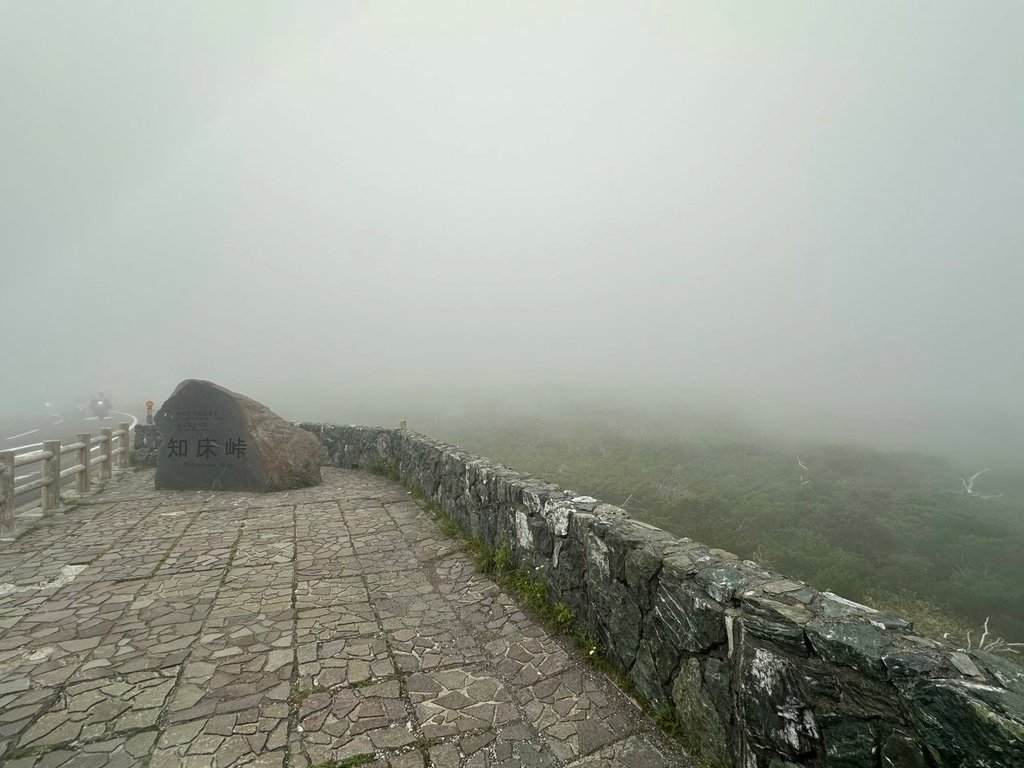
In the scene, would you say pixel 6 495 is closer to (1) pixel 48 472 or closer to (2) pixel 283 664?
(1) pixel 48 472

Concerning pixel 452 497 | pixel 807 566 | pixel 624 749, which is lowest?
pixel 807 566

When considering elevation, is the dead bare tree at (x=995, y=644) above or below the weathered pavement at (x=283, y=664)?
below

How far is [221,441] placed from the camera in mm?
10992

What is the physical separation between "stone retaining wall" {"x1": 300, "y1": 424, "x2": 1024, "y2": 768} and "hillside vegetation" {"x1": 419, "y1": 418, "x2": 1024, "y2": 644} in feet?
21.1

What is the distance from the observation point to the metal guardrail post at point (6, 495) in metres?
7.41

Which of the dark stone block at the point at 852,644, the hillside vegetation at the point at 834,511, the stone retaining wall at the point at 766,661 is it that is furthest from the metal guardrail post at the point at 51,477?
the hillside vegetation at the point at 834,511

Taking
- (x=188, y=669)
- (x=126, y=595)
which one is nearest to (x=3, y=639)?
(x=126, y=595)

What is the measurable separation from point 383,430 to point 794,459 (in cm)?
1690

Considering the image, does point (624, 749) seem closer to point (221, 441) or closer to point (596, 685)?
point (596, 685)

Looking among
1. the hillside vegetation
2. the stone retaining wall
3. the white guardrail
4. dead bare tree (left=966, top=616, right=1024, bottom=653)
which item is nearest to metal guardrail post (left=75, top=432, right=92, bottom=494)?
the white guardrail

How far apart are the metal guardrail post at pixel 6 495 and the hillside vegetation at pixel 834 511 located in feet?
42.4

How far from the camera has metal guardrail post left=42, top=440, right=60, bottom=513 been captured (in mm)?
8539

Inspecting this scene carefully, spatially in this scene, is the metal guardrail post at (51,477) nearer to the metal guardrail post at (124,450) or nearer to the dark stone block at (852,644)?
the metal guardrail post at (124,450)

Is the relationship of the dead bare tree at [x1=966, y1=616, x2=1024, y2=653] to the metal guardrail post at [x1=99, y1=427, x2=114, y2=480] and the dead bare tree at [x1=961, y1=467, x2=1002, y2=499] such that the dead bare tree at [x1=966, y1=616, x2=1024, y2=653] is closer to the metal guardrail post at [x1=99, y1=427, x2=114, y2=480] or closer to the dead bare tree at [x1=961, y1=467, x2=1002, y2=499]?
the dead bare tree at [x1=961, y1=467, x2=1002, y2=499]
